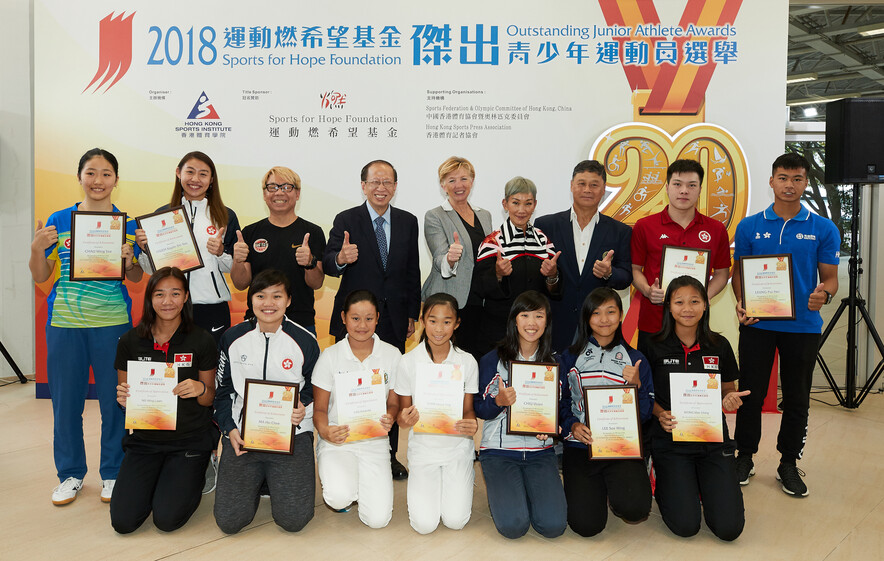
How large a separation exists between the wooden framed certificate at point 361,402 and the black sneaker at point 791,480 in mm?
2419

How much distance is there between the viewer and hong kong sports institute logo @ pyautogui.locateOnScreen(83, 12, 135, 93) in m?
5.25

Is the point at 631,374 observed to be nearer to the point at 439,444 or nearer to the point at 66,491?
the point at 439,444

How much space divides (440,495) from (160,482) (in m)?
1.43

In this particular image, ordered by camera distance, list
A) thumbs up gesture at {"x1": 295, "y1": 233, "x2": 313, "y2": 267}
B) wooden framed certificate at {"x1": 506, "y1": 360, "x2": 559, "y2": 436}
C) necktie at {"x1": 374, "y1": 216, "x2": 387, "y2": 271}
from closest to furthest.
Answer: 1. wooden framed certificate at {"x1": 506, "y1": 360, "x2": 559, "y2": 436}
2. thumbs up gesture at {"x1": 295, "y1": 233, "x2": 313, "y2": 267}
3. necktie at {"x1": 374, "y1": 216, "x2": 387, "y2": 271}

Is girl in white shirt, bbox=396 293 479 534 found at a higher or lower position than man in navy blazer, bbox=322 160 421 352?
lower

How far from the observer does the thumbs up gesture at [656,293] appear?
3555mm

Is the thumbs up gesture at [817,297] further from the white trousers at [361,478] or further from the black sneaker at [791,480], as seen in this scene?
the white trousers at [361,478]

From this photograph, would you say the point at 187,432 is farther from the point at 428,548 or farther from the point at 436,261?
the point at 436,261

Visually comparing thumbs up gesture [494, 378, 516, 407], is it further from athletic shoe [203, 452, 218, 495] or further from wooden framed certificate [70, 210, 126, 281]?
wooden framed certificate [70, 210, 126, 281]

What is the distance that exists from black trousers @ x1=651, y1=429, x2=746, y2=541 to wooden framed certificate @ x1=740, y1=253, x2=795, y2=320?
33.6 inches

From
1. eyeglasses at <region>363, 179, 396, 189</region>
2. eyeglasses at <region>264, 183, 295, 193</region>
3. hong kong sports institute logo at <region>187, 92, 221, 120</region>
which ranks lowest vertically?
eyeglasses at <region>264, 183, 295, 193</region>

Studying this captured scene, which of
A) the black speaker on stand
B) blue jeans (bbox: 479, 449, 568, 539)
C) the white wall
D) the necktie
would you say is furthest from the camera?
the white wall

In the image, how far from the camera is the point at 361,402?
3068 millimetres

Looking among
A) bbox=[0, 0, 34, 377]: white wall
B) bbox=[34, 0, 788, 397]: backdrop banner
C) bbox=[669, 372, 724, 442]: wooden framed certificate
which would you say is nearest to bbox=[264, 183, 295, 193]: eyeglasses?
bbox=[34, 0, 788, 397]: backdrop banner
